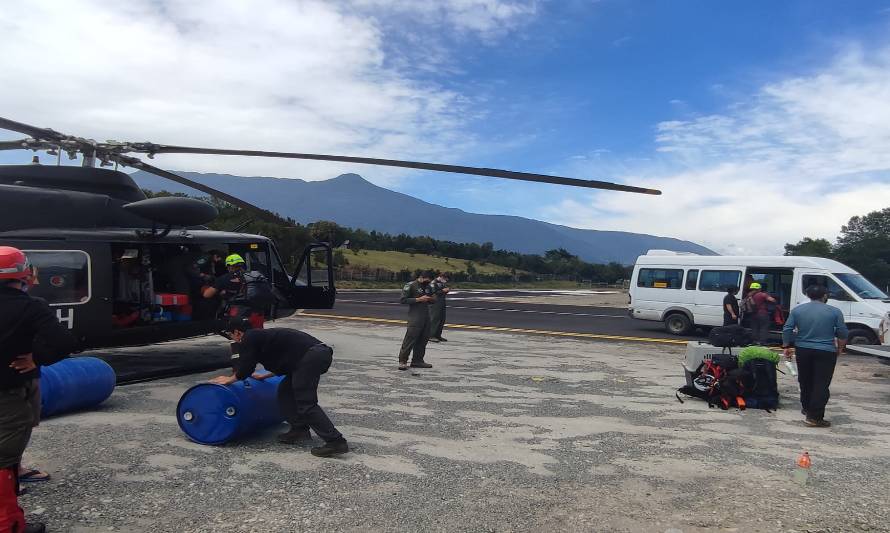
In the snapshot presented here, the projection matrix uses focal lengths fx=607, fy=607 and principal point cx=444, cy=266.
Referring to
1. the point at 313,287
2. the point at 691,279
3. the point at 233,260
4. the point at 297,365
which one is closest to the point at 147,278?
the point at 233,260

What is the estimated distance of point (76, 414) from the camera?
6.91m

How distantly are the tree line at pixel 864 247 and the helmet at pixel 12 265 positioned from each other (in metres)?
39.4

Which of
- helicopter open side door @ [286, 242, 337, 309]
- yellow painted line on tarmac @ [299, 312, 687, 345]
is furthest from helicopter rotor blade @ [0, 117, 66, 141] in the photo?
yellow painted line on tarmac @ [299, 312, 687, 345]

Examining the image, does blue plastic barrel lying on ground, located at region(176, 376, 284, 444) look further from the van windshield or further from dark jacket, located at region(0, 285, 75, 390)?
the van windshield

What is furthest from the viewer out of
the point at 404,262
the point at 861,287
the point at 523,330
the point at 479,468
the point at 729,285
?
the point at 404,262

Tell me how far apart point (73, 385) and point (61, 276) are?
208 centimetres

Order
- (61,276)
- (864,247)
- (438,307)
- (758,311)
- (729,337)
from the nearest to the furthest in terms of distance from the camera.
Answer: (61,276), (729,337), (758,311), (438,307), (864,247)

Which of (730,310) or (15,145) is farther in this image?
→ (730,310)

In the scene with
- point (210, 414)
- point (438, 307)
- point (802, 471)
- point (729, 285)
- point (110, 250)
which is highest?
point (729, 285)

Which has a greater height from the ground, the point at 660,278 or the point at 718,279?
the point at 718,279

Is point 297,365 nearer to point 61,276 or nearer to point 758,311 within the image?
point 61,276

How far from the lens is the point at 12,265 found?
12.1ft

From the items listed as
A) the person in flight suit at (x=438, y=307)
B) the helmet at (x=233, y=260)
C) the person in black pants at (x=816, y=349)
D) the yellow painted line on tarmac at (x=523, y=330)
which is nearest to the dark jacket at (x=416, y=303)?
the helmet at (x=233, y=260)

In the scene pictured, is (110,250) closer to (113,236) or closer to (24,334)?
(113,236)
